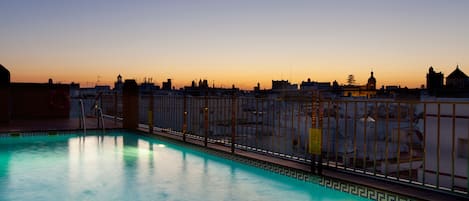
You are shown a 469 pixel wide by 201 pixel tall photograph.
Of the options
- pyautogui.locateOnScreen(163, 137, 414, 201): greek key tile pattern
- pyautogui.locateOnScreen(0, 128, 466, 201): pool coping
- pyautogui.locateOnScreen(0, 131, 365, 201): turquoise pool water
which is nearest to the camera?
pyautogui.locateOnScreen(0, 128, 466, 201): pool coping

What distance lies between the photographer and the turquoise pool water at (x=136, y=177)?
479 cm

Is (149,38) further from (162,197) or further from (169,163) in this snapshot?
(162,197)

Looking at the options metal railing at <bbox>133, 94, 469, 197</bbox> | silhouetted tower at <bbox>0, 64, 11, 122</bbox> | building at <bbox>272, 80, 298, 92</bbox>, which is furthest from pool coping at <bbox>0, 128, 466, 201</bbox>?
silhouetted tower at <bbox>0, 64, 11, 122</bbox>

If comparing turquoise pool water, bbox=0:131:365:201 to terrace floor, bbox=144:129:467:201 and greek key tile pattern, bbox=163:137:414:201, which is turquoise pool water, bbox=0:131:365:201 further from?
terrace floor, bbox=144:129:467:201

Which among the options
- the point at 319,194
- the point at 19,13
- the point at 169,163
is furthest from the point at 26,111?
the point at 319,194

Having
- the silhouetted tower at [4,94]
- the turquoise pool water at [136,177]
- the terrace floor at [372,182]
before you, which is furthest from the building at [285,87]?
the silhouetted tower at [4,94]

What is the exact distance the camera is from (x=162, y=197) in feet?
15.4

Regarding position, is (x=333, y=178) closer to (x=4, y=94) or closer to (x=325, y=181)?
(x=325, y=181)

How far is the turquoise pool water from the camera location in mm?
4785

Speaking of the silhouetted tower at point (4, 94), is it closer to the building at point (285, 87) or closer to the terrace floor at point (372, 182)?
the building at point (285, 87)

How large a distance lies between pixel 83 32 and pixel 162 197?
13.2 meters

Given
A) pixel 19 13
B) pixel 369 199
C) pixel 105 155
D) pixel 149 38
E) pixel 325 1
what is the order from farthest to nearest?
pixel 149 38 → pixel 19 13 → pixel 325 1 → pixel 105 155 → pixel 369 199

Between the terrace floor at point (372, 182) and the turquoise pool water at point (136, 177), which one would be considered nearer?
the terrace floor at point (372, 182)

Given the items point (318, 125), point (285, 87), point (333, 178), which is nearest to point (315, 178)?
point (333, 178)
